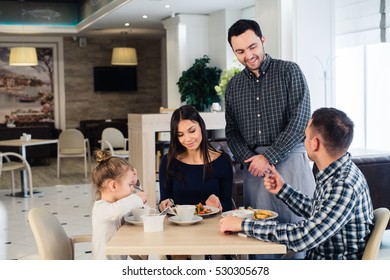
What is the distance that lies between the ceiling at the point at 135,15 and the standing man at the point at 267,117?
5.99m

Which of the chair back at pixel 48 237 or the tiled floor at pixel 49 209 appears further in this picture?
the tiled floor at pixel 49 209

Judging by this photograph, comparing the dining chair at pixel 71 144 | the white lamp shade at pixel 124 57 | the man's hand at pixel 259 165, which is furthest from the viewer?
the white lamp shade at pixel 124 57

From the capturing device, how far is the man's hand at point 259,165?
8.33ft

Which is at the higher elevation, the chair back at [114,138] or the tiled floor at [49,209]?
the chair back at [114,138]

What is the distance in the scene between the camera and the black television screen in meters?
13.4

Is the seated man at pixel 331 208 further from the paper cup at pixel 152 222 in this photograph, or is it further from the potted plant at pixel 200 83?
the potted plant at pixel 200 83

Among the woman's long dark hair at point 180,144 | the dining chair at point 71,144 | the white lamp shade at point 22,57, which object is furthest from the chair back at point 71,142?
the woman's long dark hair at point 180,144

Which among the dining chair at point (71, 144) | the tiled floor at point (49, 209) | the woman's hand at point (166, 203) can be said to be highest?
the woman's hand at point (166, 203)

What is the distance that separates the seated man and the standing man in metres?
0.64

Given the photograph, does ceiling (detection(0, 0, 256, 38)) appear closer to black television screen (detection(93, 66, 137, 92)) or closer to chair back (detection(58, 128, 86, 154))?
black television screen (detection(93, 66, 137, 92))

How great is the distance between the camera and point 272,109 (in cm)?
271

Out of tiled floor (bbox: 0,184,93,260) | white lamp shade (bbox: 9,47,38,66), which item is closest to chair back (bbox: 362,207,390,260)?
tiled floor (bbox: 0,184,93,260)
